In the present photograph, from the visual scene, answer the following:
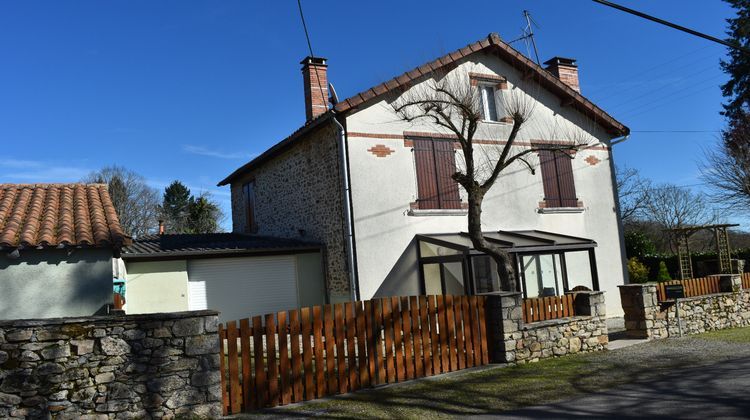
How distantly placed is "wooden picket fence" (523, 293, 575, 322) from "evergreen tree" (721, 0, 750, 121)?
19165mm

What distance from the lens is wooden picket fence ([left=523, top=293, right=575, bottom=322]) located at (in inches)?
362

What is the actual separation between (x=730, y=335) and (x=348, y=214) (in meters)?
8.12

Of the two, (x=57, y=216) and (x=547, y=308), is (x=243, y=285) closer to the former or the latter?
(x=57, y=216)

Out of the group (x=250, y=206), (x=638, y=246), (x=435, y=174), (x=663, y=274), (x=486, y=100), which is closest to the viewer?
(x=435, y=174)

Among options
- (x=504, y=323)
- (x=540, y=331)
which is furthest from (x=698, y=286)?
(x=504, y=323)

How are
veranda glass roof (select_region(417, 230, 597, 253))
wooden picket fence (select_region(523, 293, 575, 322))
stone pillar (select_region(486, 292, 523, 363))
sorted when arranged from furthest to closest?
1. veranda glass roof (select_region(417, 230, 597, 253))
2. wooden picket fence (select_region(523, 293, 575, 322))
3. stone pillar (select_region(486, 292, 523, 363))

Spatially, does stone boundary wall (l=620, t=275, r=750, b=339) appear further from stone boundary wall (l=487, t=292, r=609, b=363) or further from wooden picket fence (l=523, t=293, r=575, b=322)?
wooden picket fence (l=523, t=293, r=575, b=322)

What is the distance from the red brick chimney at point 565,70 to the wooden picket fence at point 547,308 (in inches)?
→ 354

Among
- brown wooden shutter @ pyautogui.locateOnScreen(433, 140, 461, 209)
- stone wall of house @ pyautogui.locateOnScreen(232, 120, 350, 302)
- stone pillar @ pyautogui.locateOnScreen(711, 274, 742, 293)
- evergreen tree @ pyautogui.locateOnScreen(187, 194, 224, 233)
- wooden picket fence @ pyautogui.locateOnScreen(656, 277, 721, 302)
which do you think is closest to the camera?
wooden picket fence @ pyautogui.locateOnScreen(656, 277, 721, 302)

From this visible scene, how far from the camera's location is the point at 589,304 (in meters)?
9.73

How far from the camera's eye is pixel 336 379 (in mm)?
7137

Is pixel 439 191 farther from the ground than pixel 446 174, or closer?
closer

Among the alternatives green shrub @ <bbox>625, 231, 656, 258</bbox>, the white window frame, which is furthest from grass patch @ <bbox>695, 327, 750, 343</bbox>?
green shrub @ <bbox>625, 231, 656, 258</bbox>

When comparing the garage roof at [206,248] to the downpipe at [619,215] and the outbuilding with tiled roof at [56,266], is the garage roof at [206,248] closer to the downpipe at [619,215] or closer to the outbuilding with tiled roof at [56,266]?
the outbuilding with tiled roof at [56,266]
